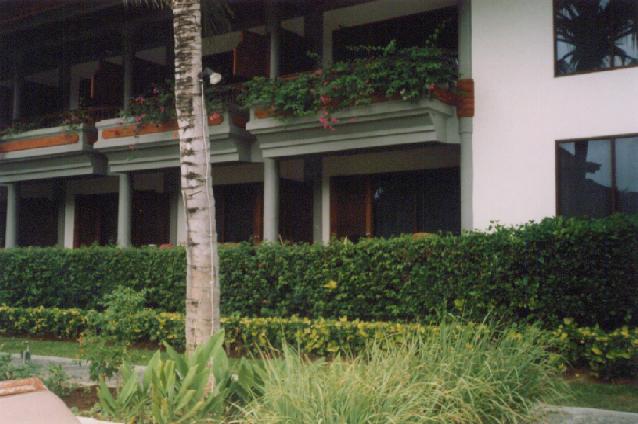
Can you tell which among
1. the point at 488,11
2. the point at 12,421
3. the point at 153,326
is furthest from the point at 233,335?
the point at 12,421

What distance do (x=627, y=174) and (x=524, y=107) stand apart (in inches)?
89.8

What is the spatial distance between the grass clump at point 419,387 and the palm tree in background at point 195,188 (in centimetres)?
158

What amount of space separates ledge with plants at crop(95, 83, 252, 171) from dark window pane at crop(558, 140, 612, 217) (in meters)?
7.22

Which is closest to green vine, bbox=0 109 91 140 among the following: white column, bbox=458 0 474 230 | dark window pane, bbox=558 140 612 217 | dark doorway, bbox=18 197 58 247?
dark doorway, bbox=18 197 58 247

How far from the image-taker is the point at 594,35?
1255cm

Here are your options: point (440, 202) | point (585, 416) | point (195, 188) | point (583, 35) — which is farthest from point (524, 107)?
point (195, 188)

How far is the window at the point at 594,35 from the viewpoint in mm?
12227

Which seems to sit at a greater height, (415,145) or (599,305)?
(415,145)

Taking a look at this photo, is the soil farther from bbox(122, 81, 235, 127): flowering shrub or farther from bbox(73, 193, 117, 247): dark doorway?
bbox(73, 193, 117, 247): dark doorway

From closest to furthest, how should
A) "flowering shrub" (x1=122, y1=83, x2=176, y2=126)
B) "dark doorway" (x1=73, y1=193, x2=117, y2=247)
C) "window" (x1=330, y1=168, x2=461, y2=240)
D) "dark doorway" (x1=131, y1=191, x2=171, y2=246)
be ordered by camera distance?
"window" (x1=330, y1=168, x2=461, y2=240)
"flowering shrub" (x1=122, y1=83, x2=176, y2=126)
"dark doorway" (x1=131, y1=191, x2=171, y2=246)
"dark doorway" (x1=73, y1=193, x2=117, y2=247)

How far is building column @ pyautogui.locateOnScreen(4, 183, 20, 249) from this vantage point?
20.4m

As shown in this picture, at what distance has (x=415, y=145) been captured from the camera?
13.8 meters

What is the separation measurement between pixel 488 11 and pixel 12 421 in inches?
477

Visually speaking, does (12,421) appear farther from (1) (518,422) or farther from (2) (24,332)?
(2) (24,332)
